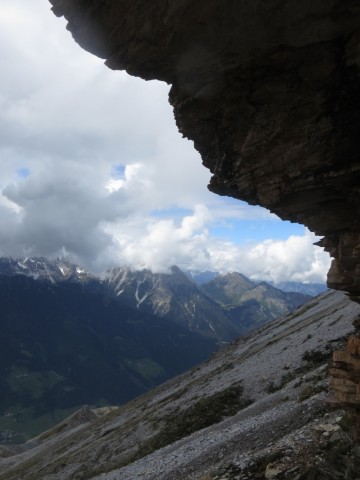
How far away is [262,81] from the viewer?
16359 millimetres

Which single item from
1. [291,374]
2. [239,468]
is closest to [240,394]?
[291,374]

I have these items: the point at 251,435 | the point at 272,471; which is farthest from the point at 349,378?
the point at 251,435

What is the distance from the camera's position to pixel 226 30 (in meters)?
14.1

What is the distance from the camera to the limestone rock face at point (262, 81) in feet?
45.1

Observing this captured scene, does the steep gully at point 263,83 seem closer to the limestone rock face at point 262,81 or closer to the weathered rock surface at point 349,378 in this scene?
the limestone rock face at point 262,81

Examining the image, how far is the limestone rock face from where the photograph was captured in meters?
13.8

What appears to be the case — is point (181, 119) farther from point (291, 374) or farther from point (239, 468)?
point (291, 374)

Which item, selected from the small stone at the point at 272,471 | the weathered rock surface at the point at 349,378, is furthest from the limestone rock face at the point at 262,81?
the small stone at the point at 272,471

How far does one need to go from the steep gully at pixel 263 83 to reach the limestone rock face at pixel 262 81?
0.04 meters

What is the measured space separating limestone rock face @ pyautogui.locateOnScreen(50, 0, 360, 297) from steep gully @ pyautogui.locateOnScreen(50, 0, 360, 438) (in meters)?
0.04

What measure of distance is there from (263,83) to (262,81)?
0.29 feet

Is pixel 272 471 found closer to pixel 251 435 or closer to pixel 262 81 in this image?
pixel 251 435

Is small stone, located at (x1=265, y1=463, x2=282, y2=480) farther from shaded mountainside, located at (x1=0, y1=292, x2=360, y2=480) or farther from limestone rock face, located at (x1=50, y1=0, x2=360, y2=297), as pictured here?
limestone rock face, located at (x1=50, y1=0, x2=360, y2=297)

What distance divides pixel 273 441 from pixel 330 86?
75.9 ft
